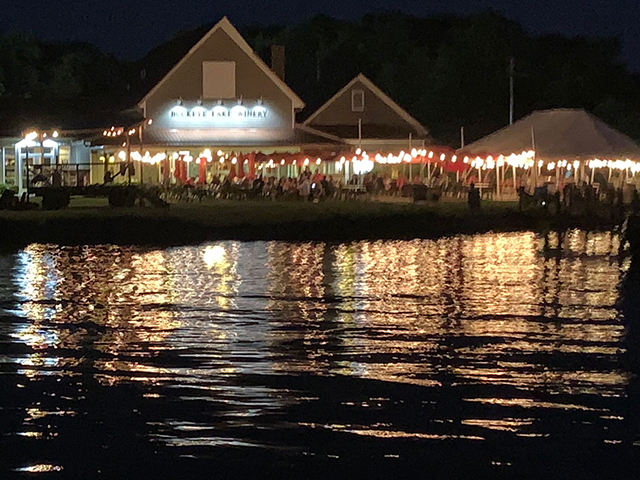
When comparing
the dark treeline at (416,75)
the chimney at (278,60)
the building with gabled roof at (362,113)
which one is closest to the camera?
the building with gabled roof at (362,113)

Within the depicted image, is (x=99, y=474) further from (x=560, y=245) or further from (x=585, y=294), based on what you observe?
(x=560, y=245)

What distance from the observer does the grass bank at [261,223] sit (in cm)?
2811

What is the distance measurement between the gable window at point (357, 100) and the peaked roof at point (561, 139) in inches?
438

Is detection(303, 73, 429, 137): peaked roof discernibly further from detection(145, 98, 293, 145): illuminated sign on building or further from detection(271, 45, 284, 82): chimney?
detection(145, 98, 293, 145): illuminated sign on building

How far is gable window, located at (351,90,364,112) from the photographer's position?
55781 millimetres

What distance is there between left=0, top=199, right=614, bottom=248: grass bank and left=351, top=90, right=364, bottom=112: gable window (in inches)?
747

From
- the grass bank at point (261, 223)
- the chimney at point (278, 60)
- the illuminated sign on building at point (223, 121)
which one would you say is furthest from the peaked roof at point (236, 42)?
the grass bank at point (261, 223)

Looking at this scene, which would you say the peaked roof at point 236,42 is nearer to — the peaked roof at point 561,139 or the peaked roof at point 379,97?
the peaked roof at point 379,97

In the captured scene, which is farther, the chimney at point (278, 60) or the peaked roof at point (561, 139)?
the chimney at point (278, 60)

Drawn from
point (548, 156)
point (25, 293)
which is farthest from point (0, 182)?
point (25, 293)

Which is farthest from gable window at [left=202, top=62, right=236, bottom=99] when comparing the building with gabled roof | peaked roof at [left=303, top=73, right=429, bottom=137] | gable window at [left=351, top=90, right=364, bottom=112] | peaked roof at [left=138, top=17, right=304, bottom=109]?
gable window at [left=351, top=90, right=364, bottom=112]

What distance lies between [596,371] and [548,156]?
31.2m

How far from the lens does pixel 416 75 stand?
70.8 m

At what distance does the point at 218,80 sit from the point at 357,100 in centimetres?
893
